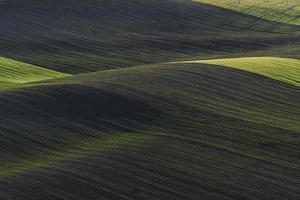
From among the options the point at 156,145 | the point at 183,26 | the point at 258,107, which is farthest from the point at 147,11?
the point at 156,145

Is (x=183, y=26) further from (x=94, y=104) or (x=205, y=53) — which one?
(x=94, y=104)

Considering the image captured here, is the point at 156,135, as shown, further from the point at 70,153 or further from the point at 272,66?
the point at 272,66

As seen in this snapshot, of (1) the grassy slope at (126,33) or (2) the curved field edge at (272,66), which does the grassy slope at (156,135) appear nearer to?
(2) the curved field edge at (272,66)

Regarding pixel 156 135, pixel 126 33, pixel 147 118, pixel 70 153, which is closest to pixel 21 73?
pixel 147 118

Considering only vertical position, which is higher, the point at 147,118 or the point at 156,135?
the point at 147,118

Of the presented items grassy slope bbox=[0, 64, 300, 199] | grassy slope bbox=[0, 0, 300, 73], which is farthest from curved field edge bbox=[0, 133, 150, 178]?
grassy slope bbox=[0, 0, 300, 73]

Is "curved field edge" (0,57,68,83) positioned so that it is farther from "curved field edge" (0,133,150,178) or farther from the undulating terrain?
"curved field edge" (0,133,150,178)
